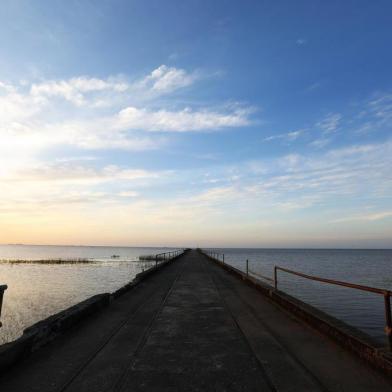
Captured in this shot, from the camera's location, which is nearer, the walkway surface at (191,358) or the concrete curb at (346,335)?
the walkway surface at (191,358)

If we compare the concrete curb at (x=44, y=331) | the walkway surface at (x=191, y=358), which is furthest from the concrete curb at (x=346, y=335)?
the concrete curb at (x=44, y=331)

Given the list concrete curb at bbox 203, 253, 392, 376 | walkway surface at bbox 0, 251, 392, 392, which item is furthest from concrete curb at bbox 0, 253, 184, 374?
concrete curb at bbox 203, 253, 392, 376

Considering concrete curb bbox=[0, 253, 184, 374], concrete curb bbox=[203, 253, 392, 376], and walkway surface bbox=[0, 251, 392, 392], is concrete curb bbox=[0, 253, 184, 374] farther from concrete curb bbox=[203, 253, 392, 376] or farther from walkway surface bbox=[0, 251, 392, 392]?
concrete curb bbox=[203, 253, 392, 376]

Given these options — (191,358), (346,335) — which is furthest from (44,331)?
(346,335)

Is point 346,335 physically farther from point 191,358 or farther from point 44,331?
point 44,331

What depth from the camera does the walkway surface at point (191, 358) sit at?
4559 mm

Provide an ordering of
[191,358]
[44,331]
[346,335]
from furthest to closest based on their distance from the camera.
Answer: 1. [44,331]
2. [346,335]
3. [191,358]

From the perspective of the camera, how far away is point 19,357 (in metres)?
5.35

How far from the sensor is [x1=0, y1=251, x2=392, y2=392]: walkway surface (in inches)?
179

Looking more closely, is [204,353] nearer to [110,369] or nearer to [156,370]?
[156,370]

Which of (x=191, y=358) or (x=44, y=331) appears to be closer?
(x=191, y=358)

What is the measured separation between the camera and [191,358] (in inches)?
220

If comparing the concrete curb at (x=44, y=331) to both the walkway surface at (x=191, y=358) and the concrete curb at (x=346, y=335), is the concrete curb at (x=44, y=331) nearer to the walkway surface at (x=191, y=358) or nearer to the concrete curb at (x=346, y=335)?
the walkway surface at (x=191, y=358)

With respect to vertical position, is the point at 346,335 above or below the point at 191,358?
above
